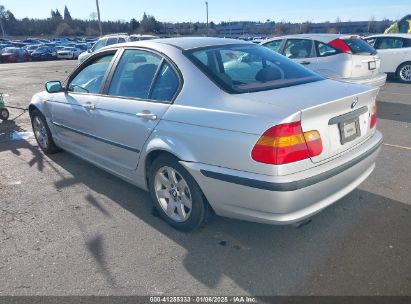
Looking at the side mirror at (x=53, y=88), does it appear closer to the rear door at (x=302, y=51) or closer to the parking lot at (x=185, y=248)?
the parking lot at (x=185, y=248)

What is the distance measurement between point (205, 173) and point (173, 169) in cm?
42

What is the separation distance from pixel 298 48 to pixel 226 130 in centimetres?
675

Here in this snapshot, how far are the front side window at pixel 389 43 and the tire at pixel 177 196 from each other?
38.1 feet

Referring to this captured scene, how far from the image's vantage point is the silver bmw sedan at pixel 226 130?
2490 millimetres

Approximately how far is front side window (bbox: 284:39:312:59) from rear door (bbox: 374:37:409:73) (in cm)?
514

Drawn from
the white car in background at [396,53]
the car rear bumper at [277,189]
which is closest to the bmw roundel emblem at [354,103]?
the car rear bumper at [277,189]

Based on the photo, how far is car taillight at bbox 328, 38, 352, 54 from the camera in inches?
309

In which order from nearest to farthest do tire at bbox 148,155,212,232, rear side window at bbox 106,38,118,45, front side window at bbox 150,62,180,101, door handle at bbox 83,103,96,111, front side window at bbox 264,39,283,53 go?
tire at bbox 148,155,212,232, front side window at bbox 150,62,180,101, door handle at bbox 83,103,96,111, front side window at bbox 264,39,283,53, rear side window at bbox 106,38,118,45

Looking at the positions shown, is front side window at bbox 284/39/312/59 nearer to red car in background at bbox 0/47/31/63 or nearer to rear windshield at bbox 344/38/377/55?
rear windshield at bbox 344/38/377/55

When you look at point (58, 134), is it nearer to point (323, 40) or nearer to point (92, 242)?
point (92, 242)

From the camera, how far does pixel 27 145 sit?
19.7 feet

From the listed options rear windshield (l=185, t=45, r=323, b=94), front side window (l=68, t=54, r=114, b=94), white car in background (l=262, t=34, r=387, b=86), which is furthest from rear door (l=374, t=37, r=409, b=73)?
front side window (l=68, t=54, r=114, b=94)

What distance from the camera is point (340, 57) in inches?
308

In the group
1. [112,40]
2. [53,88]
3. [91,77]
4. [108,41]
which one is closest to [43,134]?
[53,88]
